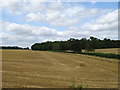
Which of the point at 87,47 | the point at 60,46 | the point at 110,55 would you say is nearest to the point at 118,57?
the point at 110,55

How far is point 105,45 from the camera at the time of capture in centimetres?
11225

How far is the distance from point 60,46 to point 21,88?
109 metres

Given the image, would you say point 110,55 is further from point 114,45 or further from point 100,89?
point 114,45

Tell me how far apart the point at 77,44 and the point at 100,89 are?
73.3m

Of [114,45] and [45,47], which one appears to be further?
[45,47]

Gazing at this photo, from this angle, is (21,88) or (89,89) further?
(89,89)

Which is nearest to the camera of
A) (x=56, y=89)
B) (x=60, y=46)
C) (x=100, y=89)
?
(x=56, y=89)

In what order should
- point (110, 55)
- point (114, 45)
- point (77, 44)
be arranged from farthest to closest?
1. point (114, 45)
2. point (77, 44)
3. point (110, 55)

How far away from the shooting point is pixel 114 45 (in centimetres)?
11138

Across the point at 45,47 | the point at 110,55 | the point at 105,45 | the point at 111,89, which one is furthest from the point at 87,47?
the point at 45,47

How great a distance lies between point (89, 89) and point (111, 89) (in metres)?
1.54

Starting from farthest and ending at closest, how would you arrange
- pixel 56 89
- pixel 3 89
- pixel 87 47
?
pixel 87 47, pixel 56 89, pixel 3 89

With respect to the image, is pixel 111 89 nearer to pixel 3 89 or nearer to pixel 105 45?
pixel 3 89

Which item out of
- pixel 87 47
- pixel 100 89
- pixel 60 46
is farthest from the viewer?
pixel 60 46
